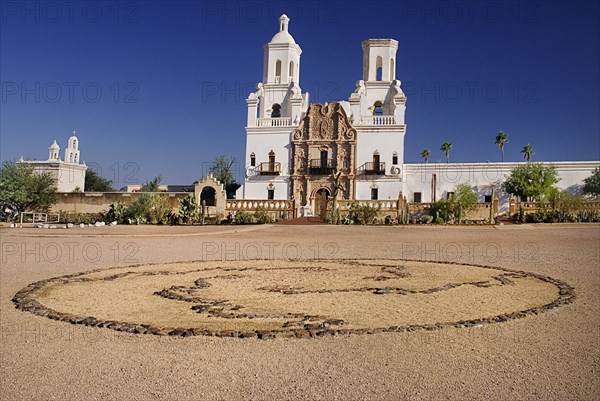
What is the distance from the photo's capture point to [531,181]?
43312 millimetres

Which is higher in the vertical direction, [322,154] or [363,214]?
[322,154]

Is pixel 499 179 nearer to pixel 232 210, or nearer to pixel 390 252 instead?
pixel 232 210

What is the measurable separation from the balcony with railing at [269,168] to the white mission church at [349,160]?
9 centimetres

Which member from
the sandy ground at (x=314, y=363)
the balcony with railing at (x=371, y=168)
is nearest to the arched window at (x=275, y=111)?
the balcony with railing at (x=371, y=168)

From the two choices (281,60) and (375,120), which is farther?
(281,60)

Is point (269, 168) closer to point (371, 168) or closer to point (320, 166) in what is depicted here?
point (320, 166)

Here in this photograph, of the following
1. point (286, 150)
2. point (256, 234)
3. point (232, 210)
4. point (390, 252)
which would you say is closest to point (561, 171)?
point (286, 150)

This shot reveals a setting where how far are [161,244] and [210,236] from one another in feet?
13.3

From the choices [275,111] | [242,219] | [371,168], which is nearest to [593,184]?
[371,168]

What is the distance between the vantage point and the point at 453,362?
17.5 ft

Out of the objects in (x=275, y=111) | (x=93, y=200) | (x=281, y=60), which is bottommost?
(x=93, y=200)

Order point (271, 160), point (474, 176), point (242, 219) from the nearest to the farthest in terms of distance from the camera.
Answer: point (242, 219) → point (474, 176) → point (271, 160)

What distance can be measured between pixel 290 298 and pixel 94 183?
66.0 metres

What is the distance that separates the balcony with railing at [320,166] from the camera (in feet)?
151
